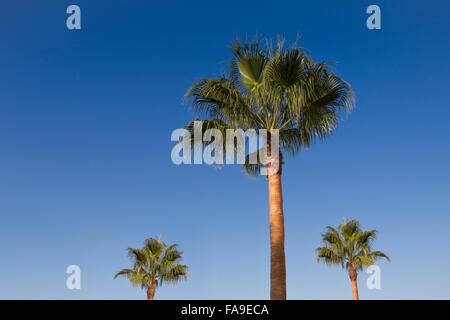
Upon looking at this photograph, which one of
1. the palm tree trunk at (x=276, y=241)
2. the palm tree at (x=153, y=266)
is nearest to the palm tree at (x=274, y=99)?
the palm tree trunk at (x=276, y=241)

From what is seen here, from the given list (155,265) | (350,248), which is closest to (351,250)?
(350,248)

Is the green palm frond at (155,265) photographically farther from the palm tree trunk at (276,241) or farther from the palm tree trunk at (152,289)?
the palm tree trunk at (276,241)

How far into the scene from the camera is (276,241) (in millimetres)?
10953

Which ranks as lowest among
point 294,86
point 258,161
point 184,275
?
point 184,275

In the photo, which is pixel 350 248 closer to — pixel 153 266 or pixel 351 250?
pixel 351 250

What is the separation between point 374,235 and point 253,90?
857 inches

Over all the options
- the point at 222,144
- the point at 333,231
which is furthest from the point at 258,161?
the point at 333,231

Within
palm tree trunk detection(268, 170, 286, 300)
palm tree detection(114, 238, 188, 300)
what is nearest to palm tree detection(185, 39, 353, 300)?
palm tree trunk detection(268, 170, 286, 300)

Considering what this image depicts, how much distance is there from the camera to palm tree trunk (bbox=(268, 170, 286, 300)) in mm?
10391

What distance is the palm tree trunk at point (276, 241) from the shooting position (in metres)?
10.4
